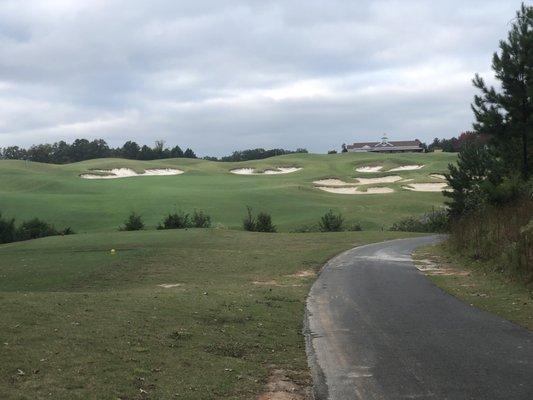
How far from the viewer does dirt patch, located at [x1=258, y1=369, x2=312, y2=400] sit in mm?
6797

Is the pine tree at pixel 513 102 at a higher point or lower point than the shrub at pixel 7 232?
higher

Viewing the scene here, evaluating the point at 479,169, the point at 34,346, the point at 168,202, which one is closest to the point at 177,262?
the point at 34,346

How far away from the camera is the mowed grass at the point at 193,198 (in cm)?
5731

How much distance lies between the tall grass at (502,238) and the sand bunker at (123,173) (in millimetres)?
80434

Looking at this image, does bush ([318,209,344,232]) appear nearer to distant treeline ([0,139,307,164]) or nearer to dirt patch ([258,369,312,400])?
dirt patch ([258,369,312,400])

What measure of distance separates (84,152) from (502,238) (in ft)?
569

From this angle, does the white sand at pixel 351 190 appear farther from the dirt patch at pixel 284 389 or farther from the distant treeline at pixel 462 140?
the dirt patch at pixel 284 389

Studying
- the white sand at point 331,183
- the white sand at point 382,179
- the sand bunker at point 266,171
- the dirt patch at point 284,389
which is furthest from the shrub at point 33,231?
the sand bunker at point 266,171

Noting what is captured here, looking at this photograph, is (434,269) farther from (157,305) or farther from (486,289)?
(157,305)

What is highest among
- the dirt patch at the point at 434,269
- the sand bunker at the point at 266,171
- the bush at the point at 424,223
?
the sand bunker at the point at 266,171

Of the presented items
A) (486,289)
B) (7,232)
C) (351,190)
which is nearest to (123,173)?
(351,190)

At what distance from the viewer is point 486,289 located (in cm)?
1515

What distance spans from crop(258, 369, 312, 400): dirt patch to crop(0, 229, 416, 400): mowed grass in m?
0.15

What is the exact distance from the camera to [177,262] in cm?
2467
